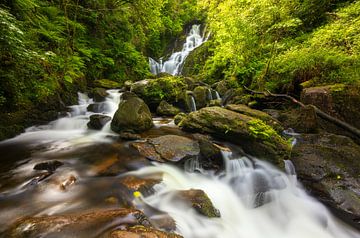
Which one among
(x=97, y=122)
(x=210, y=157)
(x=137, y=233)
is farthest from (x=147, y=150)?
(x=137, y=233)

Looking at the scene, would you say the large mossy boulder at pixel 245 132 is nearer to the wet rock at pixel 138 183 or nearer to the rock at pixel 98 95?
the wet rock at pixel 138 183

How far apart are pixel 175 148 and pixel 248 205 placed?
179cm

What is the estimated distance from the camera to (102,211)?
9.46 ft

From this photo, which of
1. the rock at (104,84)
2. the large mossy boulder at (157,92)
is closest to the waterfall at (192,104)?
the large mossy boulder at (157,92)

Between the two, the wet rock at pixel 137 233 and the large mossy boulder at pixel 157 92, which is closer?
the wet rock at pixel 137 233

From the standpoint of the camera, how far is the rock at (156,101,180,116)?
856cm

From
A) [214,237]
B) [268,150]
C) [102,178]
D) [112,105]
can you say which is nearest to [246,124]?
[268,150]

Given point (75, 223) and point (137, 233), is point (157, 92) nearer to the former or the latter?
point (75, 223)

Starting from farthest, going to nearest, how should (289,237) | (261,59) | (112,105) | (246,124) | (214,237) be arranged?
(261,59) → (112,105) → (246,124) → (289,237) → (214,237)

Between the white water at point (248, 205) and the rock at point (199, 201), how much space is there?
3.2 inches

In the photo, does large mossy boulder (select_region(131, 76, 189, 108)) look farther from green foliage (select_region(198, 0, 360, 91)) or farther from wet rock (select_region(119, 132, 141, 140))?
wet rock (select_region(119, 132, 141, 140))

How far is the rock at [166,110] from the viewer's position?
8562 millimetres

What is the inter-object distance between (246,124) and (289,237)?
240cm

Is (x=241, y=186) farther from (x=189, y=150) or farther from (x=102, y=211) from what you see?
(x=102, y=211)
